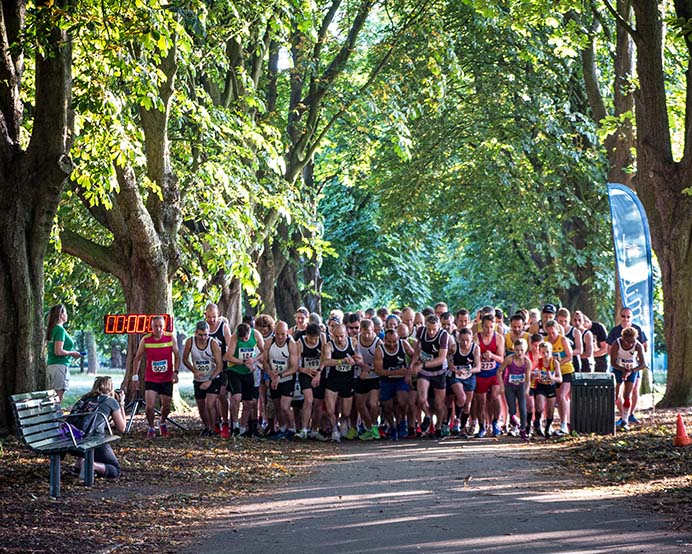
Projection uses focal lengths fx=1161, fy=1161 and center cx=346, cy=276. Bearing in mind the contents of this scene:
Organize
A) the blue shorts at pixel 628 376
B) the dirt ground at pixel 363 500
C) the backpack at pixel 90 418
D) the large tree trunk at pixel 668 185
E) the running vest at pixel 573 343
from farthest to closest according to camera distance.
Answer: the large tree trunk at pixel 668 185 < the running vest at pixel 573 343 < the blue shorts at pixel 628 376 < the backpack at pixel 90 418 < the dirt ground at pixel 363 500

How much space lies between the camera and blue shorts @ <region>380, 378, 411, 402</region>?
18125 mm

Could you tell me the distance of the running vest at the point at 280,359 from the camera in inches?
701

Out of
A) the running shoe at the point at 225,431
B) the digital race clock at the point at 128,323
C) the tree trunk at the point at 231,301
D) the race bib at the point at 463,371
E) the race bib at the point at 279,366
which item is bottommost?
the running shoe at the point at 225,431

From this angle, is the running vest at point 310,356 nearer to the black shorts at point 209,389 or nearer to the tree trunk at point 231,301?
the black shorts at point 209,389

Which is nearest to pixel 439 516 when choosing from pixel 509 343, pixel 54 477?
pixel 54 477

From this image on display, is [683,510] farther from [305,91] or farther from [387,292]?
[387,292]

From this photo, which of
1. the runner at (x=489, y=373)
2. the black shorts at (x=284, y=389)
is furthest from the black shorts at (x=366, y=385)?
the runner at (x=489, y=373)

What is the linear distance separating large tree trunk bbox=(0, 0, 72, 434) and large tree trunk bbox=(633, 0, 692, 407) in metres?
10.6

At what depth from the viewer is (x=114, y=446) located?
15.4 m

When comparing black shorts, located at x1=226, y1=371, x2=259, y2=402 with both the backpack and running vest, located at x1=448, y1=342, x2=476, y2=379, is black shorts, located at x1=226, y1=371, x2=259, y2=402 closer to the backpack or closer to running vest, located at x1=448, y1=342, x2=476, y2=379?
running vest, located at x1=448, y1=342, x2=476, y2=379

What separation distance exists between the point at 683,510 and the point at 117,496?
5152 mm

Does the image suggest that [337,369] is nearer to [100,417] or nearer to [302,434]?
[302,434]

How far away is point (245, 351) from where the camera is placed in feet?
58.7

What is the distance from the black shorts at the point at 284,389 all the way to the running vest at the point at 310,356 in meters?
0.34
